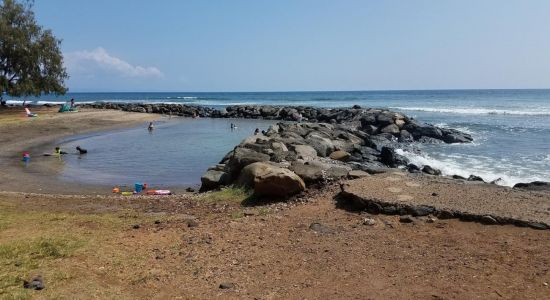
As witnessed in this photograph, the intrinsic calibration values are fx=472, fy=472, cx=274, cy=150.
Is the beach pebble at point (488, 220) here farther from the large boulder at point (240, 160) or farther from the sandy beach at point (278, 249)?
the large boulder at point (240, 160)

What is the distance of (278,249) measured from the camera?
6.46m

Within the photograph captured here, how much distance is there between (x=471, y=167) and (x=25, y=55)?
3522 cm

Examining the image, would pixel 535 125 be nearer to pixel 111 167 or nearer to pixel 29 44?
pixel 111 167

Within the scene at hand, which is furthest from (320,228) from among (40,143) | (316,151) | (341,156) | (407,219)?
(40,143)

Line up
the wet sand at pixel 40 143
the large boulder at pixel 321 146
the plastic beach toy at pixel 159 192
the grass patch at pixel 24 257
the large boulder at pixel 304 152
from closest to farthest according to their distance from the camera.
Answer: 1. the grass patch at pixel 24 257
2. the plastic beach toy at pixel 159 192
3. the wet sand at pixel 40 143
4. the large boulder at pixel 304 152
5. the large boulder at pixel 321 146

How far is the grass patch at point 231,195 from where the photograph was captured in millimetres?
9391

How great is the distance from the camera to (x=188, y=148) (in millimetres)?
21438

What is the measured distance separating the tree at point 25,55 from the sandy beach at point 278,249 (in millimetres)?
32845

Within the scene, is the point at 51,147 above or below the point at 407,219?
below

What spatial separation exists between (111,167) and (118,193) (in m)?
4.64

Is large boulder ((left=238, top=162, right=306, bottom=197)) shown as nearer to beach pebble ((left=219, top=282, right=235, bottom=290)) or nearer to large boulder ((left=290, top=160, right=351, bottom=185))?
large boulder ((left=290, top=160, right=351, bottom=185))

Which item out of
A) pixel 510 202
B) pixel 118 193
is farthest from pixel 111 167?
pixel 510 202

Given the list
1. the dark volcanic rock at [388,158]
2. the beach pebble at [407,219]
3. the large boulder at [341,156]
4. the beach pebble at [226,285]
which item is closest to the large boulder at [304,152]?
the large boulder at [341,156]

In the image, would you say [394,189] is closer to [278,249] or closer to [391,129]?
[278,249]
